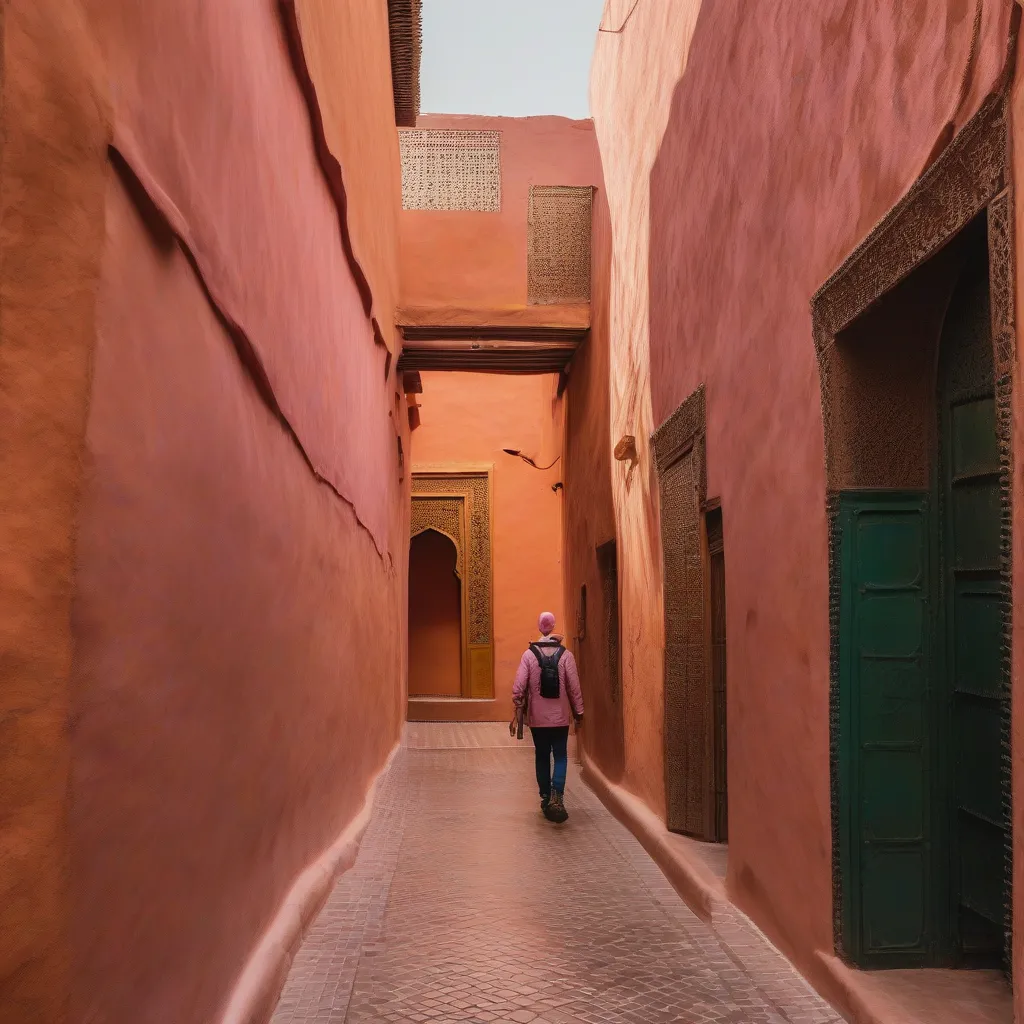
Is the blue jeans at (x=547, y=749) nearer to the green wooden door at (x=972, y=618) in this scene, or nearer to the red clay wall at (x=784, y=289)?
the red clay wall at (x=784, y=289)

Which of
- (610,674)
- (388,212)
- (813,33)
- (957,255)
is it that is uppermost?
(388,212)

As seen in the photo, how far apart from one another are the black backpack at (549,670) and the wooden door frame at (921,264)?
4532 mm

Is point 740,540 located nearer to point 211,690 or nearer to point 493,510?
point 211,690

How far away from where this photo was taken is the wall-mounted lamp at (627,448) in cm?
805

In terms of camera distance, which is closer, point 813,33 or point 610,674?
point 813,33

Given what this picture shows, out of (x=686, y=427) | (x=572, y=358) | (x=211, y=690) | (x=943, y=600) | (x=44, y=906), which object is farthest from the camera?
(x=572, y=358)

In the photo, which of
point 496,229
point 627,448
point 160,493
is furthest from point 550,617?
point 160,493

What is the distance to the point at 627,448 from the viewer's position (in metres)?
8.17

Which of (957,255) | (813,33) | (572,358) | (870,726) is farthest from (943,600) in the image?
(572,358)

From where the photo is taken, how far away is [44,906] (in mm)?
1915

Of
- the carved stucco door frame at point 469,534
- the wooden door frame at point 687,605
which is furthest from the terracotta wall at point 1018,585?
the carved stucco door frame at point 469,534

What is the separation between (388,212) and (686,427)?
511 centimetres

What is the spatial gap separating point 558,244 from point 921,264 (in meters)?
9.13

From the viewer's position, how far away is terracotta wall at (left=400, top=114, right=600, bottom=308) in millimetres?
11859
